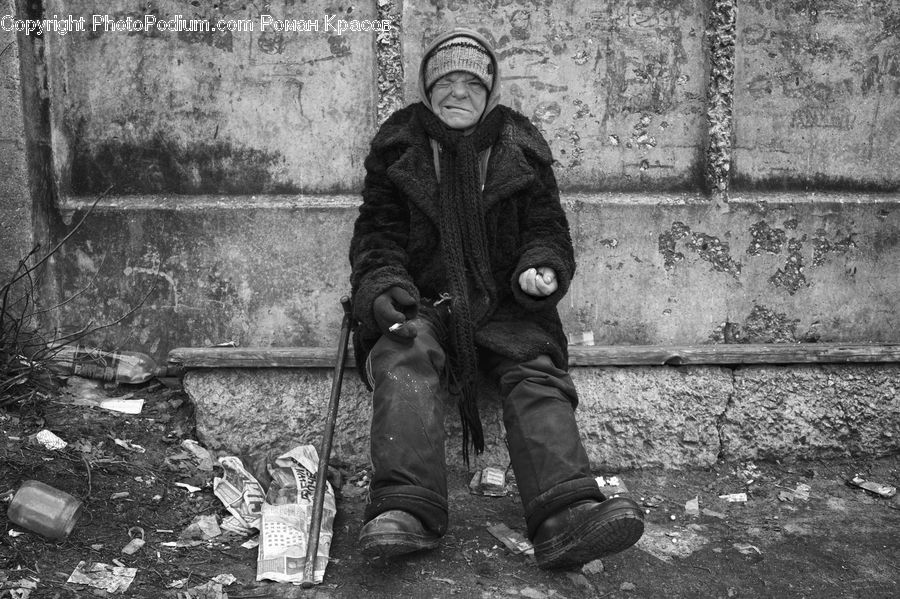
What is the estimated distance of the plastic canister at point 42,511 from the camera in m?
2.68

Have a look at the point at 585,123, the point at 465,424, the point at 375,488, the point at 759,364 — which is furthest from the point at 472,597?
the point at 585,123

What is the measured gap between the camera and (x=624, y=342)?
3689mm

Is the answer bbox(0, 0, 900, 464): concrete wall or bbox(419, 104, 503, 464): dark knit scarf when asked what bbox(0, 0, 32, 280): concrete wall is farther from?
bbox(419, 104, 503, 464): dark knit scarf

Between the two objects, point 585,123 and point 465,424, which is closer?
point 465,424

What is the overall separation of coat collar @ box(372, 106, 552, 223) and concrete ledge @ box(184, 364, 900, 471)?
860 mm

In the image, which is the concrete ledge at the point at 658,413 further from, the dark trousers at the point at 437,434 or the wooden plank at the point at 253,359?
the dark trousers at the point at 437,434

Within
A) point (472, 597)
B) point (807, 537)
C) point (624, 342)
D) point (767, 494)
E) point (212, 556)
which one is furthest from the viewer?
point (624, 342)

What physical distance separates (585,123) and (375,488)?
1.90m

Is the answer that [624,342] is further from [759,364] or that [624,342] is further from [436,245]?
[436,245]

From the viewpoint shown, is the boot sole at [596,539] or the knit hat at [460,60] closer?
the boot sole at [596,539]

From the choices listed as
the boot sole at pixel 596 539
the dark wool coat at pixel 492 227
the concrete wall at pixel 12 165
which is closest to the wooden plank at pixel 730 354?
the dark wool coat at pixel 492 227

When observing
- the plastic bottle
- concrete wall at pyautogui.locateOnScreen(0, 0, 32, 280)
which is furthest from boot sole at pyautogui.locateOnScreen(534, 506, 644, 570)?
concrete wall at pyautogui.locateOnScreen(0, 0, 32, 280)

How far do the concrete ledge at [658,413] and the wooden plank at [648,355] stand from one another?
2.1 inches

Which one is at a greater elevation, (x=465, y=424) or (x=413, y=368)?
(x=413, y=368)
